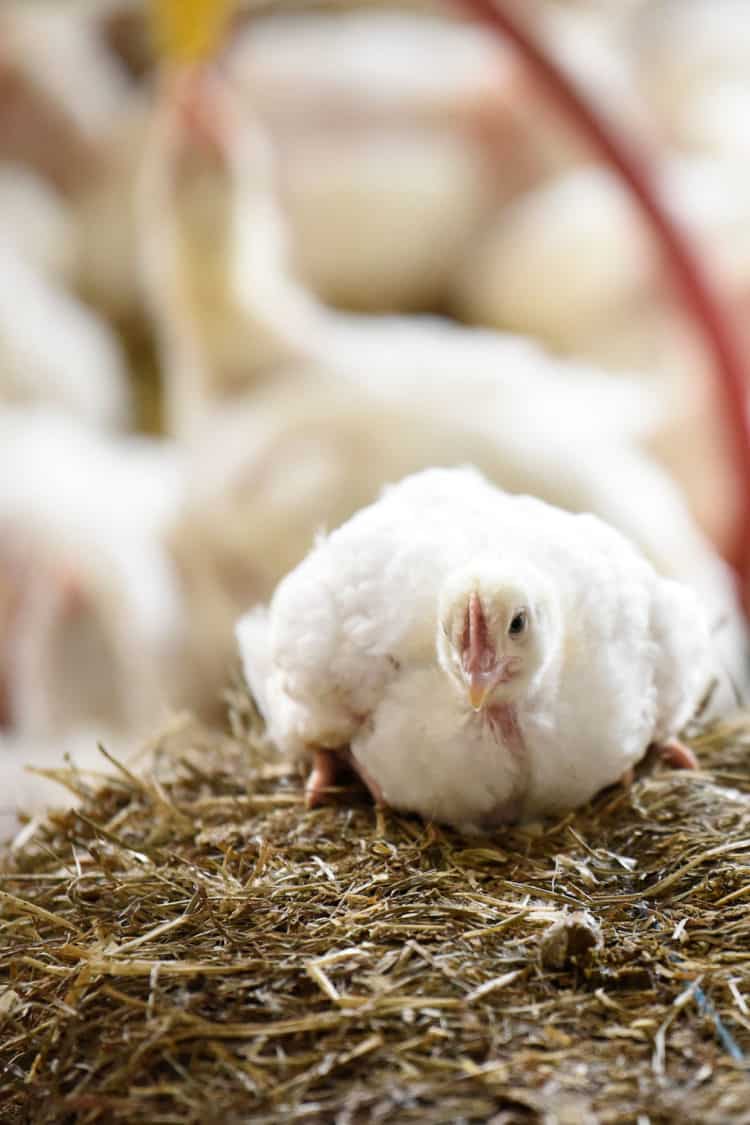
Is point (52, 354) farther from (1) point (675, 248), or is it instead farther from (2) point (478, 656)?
(2) point (478, 656)

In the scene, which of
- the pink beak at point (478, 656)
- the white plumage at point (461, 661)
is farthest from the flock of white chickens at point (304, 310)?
the pink beak at point (478, 656)

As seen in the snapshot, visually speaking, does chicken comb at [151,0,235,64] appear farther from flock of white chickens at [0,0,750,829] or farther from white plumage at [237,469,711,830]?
white plumage at [237,469,711,830]

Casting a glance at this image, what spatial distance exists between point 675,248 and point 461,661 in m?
0.94

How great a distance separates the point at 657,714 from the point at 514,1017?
0.29 metres

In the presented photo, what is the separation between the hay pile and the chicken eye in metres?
0.14

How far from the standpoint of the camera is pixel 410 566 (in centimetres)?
85

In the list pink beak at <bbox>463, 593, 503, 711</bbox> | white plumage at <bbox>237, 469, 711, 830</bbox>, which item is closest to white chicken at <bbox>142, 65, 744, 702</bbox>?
white plumage at <bbox>237, 469, 711, 830</bbox>

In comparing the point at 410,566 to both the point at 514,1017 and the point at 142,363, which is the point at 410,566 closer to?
the point at 514,1017

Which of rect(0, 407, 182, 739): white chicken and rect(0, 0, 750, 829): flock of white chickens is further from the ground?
rect(0, 0, 750, 829): flock of white chickens

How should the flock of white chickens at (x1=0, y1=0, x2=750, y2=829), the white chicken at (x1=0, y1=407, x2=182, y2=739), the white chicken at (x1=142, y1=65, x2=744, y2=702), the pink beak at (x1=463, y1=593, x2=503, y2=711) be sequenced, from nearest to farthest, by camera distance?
the pink beak at (x1=463, y1=593, x2=503, y2=711) < the white chicken at (x1=142, y1=65, x2=744, y2=702) < the flock of white chickens at (x1=0, y1=0, x2=750, y2=829) < the white chicken at (x1=0, y1=407, x2=182, y2=739)

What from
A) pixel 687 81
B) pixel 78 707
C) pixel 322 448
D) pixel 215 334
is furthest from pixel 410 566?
pixel 687 81

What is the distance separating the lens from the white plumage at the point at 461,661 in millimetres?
816

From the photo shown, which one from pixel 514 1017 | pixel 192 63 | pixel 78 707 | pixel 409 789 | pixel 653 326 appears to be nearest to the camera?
pixel 514 1017

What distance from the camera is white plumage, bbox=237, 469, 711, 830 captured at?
82cm
